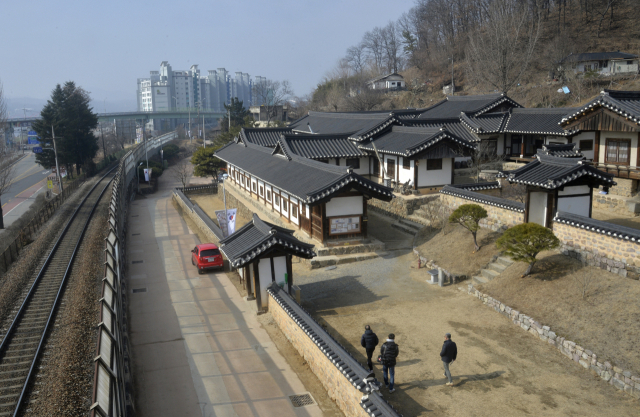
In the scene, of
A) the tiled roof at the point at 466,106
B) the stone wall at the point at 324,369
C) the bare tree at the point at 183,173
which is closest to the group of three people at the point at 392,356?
the stone wall at the point at 324,369

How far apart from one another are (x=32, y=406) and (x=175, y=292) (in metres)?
9.82

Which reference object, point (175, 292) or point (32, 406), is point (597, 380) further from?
point (175, 292)

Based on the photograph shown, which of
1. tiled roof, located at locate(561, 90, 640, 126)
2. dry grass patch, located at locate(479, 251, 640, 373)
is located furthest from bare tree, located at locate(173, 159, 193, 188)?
dry grass patch, located at locate(479, 251, 640, 373)

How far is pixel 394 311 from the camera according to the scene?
17.3 meters

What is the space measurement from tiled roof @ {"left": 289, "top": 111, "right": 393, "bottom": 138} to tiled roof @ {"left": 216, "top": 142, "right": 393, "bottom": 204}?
6.53 m

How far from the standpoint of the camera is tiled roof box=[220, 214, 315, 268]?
17.3m

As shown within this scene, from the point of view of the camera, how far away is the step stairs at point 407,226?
27.3m

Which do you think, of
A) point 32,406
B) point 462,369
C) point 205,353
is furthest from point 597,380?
point 32,406

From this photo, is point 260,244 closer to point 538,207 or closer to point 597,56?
point 538,207

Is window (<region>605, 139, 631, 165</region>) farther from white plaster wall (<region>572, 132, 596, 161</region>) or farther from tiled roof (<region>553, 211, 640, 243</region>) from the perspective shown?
tiled roof (<region>553, 211, 640, 243</region>)

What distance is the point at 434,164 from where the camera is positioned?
30562 millimetres

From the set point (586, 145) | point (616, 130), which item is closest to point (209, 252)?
point (616, 130)

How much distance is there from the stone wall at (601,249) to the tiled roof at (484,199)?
333 cm

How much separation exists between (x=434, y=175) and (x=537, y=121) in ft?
33.6
